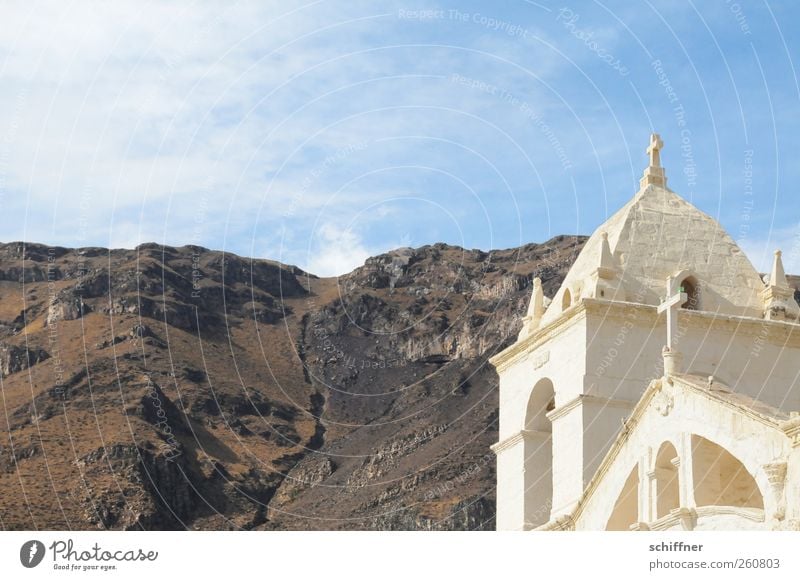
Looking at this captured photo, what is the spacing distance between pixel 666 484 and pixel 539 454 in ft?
24.6

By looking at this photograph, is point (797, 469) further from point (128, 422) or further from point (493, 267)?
point (493, 267)

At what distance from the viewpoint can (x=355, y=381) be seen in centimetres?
15550

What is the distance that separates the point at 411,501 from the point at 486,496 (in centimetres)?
662

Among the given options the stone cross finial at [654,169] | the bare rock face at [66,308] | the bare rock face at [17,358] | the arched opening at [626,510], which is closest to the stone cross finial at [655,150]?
the stone cross finial at [654,169]

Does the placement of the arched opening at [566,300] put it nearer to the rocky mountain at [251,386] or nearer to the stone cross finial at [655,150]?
the stone cross finial at [655,150]

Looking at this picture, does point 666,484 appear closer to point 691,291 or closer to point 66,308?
point 691,291

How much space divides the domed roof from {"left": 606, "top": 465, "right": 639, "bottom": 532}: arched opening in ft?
16.9

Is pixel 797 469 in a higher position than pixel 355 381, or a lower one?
lower

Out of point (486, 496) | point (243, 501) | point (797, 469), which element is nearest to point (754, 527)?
point (797, 469)

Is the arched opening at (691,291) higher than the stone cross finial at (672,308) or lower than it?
higher

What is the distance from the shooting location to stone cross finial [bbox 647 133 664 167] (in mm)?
31594

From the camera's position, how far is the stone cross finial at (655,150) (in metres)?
31.6

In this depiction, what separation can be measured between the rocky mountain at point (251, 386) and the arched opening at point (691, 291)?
73.8m
